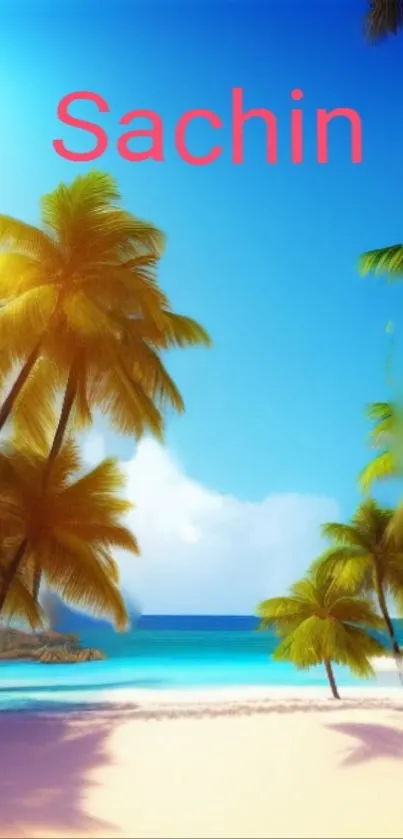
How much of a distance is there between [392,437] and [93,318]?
137 cm

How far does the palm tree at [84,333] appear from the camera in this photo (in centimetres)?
329

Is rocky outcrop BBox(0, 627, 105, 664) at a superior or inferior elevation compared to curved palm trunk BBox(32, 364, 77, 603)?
inferior

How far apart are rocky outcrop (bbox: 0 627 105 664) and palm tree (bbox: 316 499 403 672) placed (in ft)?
3.51

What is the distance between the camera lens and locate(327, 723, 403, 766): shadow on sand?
2.96 m

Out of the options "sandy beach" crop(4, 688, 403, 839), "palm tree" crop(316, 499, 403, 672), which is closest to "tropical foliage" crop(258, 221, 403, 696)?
"palm tree" crop(316, 499, 403, 672)

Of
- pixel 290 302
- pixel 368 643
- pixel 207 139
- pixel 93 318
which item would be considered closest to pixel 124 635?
pixel 368 643

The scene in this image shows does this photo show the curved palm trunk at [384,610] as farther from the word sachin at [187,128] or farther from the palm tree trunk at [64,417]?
the word sachin at [187,128]

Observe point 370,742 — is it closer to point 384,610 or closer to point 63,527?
point 384,610

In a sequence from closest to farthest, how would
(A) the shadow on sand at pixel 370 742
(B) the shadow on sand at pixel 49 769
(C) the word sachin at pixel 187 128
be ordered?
(B) the shadow on sand at pixel 49 769, (A) the shadow on sand at pixel 370 742, (C) the word sachin at pixel 187 128

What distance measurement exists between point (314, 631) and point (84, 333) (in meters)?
1.58

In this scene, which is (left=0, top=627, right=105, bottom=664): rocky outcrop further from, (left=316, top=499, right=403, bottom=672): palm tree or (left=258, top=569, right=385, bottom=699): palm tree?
(left=316, top=499, right=403, bottom=672): palm tree

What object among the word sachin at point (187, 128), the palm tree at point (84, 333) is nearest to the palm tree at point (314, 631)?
the palm tree at point (84, 333)

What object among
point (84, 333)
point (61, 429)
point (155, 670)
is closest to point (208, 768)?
point (155, 670)

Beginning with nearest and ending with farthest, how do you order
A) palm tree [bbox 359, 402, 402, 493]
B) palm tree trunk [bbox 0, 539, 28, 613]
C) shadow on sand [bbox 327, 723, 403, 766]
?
Result: shadow on sand [bbox 327, 723, 403, 766], palm tree trunk [bbox 0, 539, 28, 613], palm tree [bbox 359, 402, 402, 493]
